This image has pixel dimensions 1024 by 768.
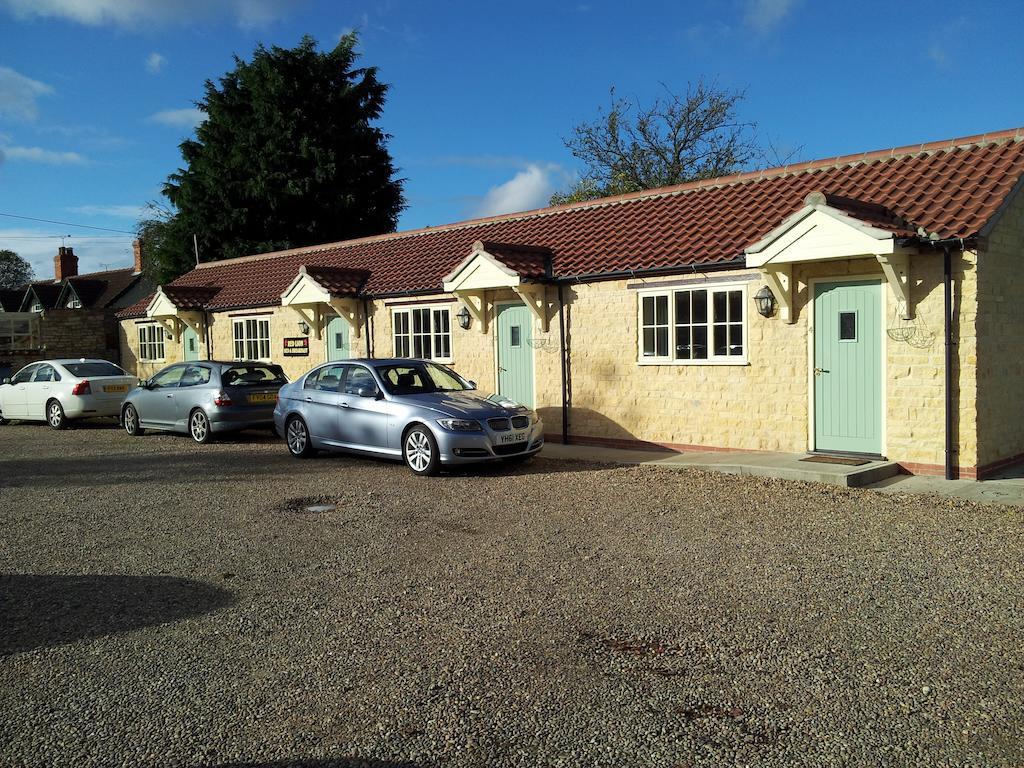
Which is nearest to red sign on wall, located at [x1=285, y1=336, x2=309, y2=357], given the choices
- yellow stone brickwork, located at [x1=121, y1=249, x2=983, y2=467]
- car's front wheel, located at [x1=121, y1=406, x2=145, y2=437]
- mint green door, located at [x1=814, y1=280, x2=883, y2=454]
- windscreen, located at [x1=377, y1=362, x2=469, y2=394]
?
yellow stone brickwork, located at [x1=121, y1=249, x2=983, y2=467]

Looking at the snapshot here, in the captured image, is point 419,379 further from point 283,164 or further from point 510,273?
point 283,164

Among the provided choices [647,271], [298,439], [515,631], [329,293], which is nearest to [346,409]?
[298,439]

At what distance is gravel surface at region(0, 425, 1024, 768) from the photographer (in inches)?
151

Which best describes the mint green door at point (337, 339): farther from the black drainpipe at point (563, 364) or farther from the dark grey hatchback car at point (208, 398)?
the black drainpipe at point (563, 364)

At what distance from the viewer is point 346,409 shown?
1227 cm

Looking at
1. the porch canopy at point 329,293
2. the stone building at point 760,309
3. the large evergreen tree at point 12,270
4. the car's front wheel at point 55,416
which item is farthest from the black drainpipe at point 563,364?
the large evergreen tree at point 12,270

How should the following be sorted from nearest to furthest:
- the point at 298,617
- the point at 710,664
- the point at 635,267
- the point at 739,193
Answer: the point at 710,664, the point at 298,617, the point at 635,267, the point at 739,193

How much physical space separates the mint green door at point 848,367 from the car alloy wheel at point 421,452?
16.3 ft

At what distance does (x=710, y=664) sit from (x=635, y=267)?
9319mm

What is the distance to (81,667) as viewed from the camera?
472 cm

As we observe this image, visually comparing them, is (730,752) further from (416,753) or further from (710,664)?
(416,753)

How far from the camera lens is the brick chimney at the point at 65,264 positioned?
178 ft

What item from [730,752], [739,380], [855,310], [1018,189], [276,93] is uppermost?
[276,93]

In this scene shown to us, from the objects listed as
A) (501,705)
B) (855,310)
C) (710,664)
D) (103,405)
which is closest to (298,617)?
(501,705)
